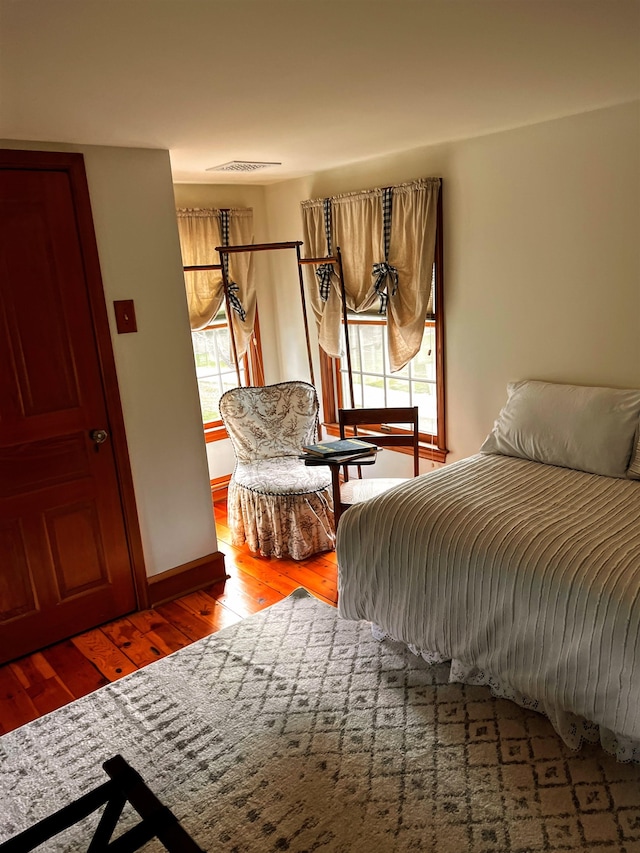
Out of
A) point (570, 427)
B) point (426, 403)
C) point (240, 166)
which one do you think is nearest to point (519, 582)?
point (570, 427)

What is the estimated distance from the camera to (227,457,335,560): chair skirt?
11.5 feet

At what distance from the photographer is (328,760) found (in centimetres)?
205

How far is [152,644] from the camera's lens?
9.26ft

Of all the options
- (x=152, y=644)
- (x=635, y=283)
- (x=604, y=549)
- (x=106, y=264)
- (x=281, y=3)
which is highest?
(x=281, y=3)

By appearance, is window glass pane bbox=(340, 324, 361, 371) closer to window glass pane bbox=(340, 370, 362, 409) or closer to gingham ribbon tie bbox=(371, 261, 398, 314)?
window glass pane bbox=(340, 370, 362, 409)

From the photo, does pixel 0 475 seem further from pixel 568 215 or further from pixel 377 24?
pixel 568 215

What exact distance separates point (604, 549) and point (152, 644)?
1975 millimetres

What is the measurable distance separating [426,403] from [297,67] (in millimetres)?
2383

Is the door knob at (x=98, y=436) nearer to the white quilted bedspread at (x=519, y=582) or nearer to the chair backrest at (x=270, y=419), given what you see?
the chair backrest at (x=270, y=419)

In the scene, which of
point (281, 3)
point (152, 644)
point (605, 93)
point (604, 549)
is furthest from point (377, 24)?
point (152, 644)

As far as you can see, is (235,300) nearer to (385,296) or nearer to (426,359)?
(385,296)

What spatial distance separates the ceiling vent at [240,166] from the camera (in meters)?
3.40

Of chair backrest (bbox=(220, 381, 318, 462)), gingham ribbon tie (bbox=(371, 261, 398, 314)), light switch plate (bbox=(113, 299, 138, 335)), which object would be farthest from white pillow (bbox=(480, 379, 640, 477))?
light switch plate (bbox=(113, 299, 138, 335))

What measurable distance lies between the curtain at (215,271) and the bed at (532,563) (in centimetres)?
215
